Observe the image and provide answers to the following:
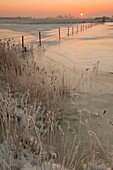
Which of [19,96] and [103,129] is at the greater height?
[19,96]

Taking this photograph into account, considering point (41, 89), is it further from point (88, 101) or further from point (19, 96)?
point (88, 101)

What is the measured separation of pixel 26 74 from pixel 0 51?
230 centimetres

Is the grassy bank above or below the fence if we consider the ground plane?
above

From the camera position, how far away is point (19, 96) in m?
6.90

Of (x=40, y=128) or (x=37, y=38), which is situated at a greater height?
(x=40, y=128)

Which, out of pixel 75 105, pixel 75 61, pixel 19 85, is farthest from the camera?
pixel 75 61

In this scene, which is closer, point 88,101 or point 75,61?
point 88,101

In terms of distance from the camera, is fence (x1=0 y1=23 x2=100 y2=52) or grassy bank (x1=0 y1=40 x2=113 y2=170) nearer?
grassy bank (x1=0 y1=40 x2=113 y2=170)

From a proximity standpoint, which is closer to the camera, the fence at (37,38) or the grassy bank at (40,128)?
the grassy bank at (40,128)

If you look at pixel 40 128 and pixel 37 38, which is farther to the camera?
pixel 37 38

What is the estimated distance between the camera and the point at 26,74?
7.41 meters

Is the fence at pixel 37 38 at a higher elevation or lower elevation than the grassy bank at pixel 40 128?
lower

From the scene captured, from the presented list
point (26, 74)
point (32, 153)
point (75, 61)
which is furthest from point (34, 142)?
point (75, 61)

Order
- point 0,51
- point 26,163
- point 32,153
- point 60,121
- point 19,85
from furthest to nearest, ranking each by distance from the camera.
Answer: point 0,51 → point 19,85 → point 60,121 → point 32,153 → point 26,163
